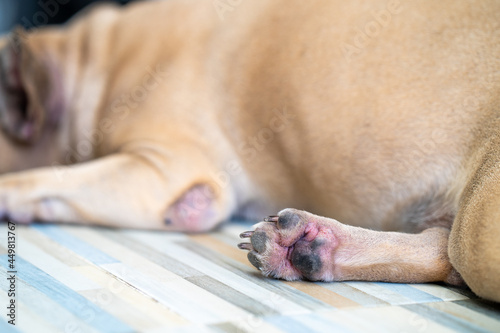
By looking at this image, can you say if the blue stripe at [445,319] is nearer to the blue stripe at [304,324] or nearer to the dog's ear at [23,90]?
the blue stripe at [304,324]

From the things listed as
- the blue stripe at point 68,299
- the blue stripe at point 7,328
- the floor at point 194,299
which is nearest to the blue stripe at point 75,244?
the floor at point 194,299

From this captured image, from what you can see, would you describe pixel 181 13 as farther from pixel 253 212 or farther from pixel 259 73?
pixel 253 212

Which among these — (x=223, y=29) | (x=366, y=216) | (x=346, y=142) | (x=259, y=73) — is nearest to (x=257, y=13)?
(x=223, y=29)

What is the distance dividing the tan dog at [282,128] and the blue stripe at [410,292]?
1.1 inches

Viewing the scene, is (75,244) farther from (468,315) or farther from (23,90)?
(468,315)

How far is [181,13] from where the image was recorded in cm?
217

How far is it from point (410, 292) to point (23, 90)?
1520 millimetres

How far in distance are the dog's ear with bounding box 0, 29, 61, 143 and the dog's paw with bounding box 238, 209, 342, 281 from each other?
1.20m

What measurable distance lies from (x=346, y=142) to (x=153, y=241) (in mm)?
588

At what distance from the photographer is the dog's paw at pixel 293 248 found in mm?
1270

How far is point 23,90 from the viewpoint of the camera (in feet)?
7.04

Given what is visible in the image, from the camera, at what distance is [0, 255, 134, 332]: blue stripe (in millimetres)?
986

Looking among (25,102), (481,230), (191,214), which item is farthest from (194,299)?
(25,102)

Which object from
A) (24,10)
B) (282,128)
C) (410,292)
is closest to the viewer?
(410,292)
